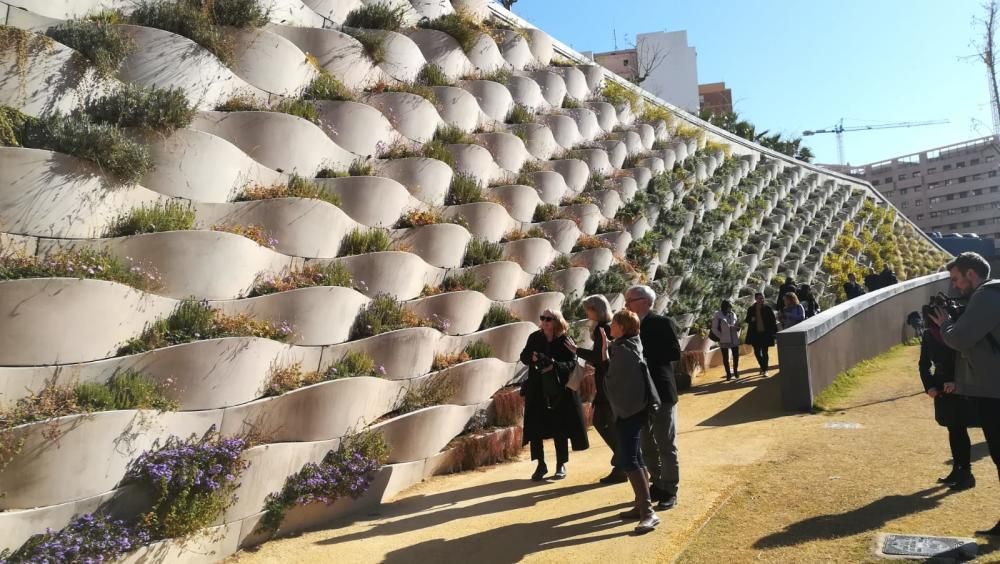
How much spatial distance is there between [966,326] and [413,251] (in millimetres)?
5455

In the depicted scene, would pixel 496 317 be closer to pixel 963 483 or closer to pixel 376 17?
pixel 376 17

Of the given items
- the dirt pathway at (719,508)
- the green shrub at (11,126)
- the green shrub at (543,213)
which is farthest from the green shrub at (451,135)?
the green shrub at (11,126)

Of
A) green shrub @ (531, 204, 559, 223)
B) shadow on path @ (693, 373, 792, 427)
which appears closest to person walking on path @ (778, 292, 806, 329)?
shadow on path @ (693, 373, 792, 427)

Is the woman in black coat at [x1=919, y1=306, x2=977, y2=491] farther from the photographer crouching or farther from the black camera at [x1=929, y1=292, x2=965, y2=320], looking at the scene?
the photographer crouching

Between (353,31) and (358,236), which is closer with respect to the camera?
(358,236)

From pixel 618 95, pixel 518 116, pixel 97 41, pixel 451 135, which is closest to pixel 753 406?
pixel 451 135

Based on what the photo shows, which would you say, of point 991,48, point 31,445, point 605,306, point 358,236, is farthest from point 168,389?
point 991,48

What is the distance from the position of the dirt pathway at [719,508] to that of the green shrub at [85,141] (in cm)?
311

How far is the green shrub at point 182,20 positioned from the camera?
657 cm

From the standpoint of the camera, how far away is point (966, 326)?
4121 mm

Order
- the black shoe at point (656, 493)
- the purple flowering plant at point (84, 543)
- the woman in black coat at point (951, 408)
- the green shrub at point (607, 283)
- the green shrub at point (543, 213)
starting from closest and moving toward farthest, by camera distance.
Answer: the purple flowering plant at point (84, 543), the woman in black coat at point (951, 408), the black shoe at point (656, 493), the green shrub at point (543, 213), the green shrub at point (607, 283)

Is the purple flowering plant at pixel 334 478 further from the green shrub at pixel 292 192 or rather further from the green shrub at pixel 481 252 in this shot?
the green shrub at pixel 481 252

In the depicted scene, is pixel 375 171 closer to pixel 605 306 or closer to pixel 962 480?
pixel 605 306

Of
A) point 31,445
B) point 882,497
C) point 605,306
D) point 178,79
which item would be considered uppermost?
point 178,79
